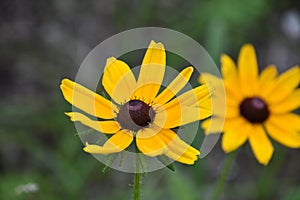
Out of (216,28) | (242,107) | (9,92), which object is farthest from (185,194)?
(9,92)

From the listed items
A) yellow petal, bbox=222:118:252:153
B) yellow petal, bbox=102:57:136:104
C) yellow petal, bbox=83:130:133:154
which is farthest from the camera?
yellow petal, bbox=222:118:252:153

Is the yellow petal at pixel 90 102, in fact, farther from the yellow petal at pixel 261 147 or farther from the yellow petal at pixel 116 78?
the yellow petal at pixel 261 147

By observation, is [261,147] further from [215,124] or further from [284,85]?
[284,85]

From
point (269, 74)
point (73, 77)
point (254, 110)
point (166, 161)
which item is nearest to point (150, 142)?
point (166, 161)

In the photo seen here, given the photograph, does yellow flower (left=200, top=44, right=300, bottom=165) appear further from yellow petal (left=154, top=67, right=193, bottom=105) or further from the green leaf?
the green leaf

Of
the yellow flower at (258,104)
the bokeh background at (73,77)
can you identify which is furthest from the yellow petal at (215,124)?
the bokeh background at (73,77)

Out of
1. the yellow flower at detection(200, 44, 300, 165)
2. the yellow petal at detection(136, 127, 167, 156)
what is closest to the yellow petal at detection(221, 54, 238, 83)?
the yellow flower at detection(200, 44, 300, 165)
